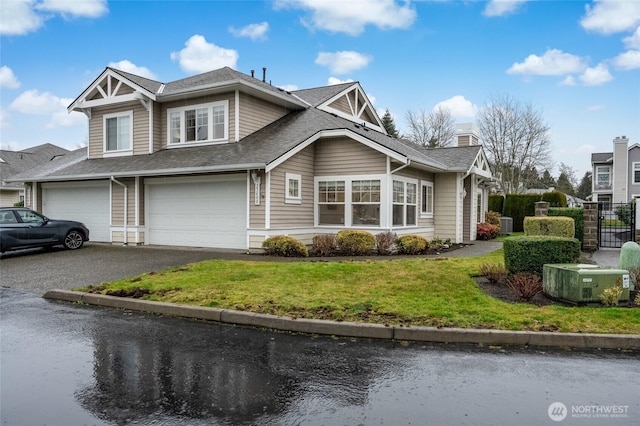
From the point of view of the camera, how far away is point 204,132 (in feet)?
54.3

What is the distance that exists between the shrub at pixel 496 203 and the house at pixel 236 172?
8881 mm

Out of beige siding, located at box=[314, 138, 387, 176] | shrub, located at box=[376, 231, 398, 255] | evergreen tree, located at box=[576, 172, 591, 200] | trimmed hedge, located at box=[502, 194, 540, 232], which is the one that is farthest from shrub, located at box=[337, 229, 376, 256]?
evergreen tree, located at box=[576, 172, 591, 200]

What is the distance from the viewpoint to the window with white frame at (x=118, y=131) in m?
18.0

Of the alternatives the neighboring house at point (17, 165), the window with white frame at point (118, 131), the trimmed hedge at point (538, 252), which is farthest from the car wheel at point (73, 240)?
the neighboring house at point (17, 165)

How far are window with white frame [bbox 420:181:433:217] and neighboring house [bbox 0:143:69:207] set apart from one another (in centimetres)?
2511

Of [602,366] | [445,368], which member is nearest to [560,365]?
[602,366]

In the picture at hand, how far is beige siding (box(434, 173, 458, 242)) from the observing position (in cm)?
1803

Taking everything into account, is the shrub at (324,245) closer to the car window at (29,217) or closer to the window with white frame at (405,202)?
the window with white frame at (405,202)

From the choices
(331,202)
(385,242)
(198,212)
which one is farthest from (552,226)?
(198,212)

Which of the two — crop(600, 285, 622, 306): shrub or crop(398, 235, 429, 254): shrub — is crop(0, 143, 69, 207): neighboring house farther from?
crop(600, 285, 622, 306): shrub

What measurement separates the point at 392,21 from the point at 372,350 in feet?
47.9

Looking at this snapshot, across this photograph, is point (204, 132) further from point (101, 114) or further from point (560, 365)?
point (560, 365)

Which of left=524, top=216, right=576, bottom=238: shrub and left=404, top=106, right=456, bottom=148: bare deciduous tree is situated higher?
left=404, top=106, right=456, bottom=148: bare deciduous tree

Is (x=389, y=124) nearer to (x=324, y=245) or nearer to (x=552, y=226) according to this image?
(x=552, y=226)
